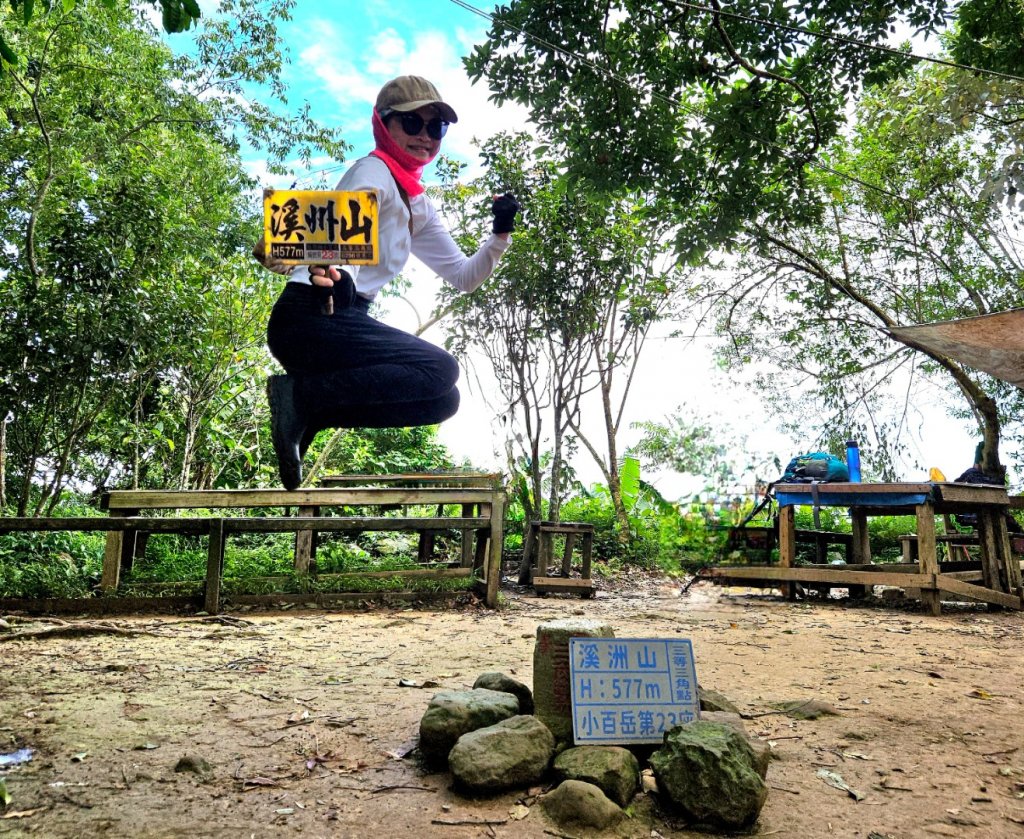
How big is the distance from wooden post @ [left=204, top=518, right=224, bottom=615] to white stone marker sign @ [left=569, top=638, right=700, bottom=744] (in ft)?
14.0

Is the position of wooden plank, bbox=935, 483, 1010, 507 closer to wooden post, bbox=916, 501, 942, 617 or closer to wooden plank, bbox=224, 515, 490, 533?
wooden post, bbox=916, 501, 942, 617

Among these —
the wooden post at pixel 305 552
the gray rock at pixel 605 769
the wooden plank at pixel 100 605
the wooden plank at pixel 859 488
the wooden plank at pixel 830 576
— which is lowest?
the gray rock at pixel 605 769

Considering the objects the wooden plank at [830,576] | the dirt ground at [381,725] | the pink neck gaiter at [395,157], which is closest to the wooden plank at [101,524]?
the dirt ground at [381,725]

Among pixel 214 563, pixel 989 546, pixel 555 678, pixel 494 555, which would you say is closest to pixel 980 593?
pixel 989 546

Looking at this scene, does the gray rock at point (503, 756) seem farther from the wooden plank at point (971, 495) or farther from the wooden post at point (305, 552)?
the wooden plank at point (971, 495)

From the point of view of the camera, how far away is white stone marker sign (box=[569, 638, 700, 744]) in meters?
2.56

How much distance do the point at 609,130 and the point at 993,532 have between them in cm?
600

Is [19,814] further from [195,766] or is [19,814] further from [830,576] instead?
[830,576]

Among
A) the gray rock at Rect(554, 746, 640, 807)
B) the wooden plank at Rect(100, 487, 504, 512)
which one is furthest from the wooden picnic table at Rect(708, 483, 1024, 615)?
the gray rock at Rect(554, 746, 640, 807)

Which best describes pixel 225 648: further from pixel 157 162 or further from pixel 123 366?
pixel 157 162

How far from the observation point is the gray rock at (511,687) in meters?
3.03

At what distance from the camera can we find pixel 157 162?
8680 mm

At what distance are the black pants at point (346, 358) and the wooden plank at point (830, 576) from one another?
240 inches

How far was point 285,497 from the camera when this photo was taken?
6.26m
